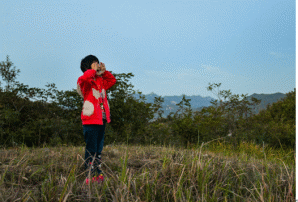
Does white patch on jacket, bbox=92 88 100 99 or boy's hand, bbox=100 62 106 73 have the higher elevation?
boy's hand, bbox=100 62 106 73

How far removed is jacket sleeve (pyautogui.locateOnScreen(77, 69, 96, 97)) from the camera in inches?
118

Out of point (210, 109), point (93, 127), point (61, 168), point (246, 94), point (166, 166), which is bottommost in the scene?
point (61, 168)

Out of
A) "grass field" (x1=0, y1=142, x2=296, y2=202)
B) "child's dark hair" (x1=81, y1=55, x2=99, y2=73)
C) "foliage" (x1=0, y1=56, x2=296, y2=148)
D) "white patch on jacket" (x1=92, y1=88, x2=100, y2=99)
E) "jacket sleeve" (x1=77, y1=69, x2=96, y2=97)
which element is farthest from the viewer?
"foliage" (x1=0, y1=56, x2=296, y2=148)

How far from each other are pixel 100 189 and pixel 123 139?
13.4ft

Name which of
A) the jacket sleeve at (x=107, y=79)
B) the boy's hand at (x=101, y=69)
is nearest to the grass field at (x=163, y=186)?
the boy's hand at (x=101, y=69)

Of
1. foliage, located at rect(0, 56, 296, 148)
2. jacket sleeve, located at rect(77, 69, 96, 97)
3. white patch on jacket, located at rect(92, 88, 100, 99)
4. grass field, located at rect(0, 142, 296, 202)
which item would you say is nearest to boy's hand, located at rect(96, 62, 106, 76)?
jacket sleeve, located at rect(77, 69, 96, 97)

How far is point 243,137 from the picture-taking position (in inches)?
259

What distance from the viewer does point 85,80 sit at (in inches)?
118

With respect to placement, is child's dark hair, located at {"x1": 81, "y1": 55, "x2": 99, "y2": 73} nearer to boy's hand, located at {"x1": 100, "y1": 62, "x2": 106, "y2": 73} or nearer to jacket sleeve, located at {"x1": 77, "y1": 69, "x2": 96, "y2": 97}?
boy's hand, located at {"x1": 100, "y1": 62, "x2": 106, "y2": 73}

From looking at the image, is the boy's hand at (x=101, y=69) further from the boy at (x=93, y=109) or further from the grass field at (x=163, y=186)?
the grass field at (x=163, y=186)

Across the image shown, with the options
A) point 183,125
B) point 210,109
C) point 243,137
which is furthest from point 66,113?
point 243,137

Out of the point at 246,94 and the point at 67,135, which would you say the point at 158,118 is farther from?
the point at 246,94

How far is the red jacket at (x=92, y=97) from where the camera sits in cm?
301

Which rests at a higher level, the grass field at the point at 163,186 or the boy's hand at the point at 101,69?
the boy's hand at the point at 101,69
